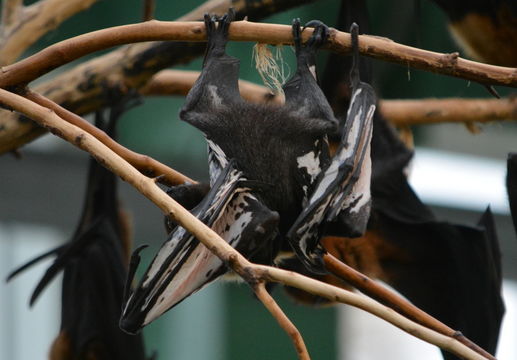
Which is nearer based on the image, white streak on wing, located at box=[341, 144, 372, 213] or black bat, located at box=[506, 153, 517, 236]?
white streak on wing, located at box=[341, 144, 372, 213]

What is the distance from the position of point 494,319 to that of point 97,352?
1491mm

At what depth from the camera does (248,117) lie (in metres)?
2.45

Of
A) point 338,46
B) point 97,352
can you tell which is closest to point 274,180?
point 338,46

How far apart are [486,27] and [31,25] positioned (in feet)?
5.30

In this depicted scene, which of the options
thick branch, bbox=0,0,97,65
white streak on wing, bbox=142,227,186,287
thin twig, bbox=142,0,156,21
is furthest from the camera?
thick branch, bbox=0,0,97,65

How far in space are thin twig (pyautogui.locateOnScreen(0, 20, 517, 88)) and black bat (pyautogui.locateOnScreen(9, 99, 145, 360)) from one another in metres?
1.65

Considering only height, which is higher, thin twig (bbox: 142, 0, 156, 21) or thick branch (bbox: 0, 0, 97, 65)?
thin twig (bbox: 142, 0, 156, 21)

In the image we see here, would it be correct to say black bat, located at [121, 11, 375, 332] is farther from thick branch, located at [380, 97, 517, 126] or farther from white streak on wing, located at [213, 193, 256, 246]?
thick branch, located at [380, 97, 517, 126]

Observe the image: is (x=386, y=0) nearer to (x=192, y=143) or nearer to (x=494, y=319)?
(x=192, y=143)

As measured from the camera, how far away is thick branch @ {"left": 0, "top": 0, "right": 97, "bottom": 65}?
3359 mm

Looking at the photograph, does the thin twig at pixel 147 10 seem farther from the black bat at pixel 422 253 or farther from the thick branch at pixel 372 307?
the thick branch at pixel 372 307

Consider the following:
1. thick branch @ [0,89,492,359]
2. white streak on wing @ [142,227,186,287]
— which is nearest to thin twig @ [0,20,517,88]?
thick branch @ [0,89,492,359]

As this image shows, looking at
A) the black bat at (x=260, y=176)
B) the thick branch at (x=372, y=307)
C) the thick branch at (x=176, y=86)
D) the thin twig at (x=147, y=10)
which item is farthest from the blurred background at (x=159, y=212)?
the thick branch at (x=372, y=307)

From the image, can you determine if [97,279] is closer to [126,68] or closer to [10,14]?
[126,68]
